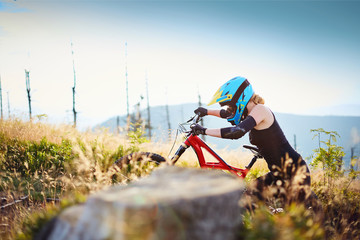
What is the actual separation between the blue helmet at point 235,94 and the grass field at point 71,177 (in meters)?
1.58

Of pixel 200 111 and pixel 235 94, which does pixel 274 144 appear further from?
pixel 200 111

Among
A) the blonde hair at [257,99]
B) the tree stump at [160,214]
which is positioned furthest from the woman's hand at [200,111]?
the tree stump at [160,214]

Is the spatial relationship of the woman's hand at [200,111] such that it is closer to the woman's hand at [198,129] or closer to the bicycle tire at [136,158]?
the woman's hand at [198,129]

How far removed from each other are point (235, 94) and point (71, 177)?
115 inches

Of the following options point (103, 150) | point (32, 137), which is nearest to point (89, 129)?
point (32, 137)

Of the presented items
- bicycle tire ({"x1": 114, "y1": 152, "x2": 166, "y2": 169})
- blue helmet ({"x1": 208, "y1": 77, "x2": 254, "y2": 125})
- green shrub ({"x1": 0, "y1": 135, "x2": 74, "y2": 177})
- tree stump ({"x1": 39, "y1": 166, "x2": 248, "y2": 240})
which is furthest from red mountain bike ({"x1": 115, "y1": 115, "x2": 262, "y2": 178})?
green shrub ({"x1": 0, "y1": 135, "x2": 74, "y2": 177})

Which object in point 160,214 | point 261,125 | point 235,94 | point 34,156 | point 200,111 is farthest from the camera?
Answer: point 34,156

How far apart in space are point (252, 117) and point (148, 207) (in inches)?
108

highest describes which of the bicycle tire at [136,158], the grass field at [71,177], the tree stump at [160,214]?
the tree stump at [160,214]

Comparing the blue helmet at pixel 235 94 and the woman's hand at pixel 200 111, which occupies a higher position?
the blue helmet at pixel 235 94

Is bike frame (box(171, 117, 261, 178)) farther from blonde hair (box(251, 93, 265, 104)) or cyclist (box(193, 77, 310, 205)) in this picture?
blonde hair (box(251, 93, 265, 104))

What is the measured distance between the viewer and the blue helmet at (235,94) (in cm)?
385

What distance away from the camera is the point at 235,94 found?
3.85 metres

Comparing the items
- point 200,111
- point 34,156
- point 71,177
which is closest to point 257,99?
point 200,111
